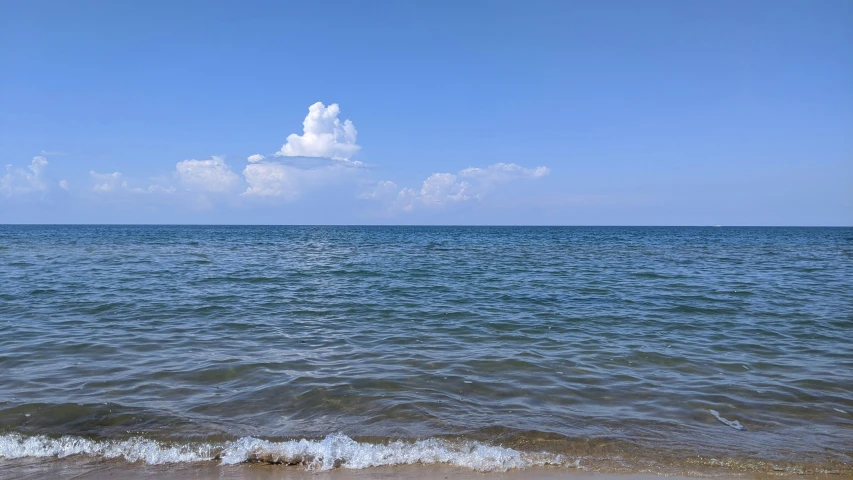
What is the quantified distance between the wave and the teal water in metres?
0.03

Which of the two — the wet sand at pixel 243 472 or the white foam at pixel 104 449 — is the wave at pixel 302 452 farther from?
the wet sand at pixel 243 472

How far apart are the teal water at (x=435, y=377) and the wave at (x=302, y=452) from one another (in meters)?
0.03

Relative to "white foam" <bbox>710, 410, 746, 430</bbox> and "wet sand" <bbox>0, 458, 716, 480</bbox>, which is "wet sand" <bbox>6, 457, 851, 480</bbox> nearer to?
"wet sand" <bbox>0, 458, 716, 480</bbox>

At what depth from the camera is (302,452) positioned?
5758 millimetres

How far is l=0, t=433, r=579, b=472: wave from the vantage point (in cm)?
561

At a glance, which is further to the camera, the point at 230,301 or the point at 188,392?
the point at 230,301

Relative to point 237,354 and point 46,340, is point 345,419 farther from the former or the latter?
point 46,340

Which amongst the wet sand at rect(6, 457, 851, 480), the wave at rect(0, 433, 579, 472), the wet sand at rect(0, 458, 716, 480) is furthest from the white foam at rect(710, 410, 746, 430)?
the wave at rect(0, 433, 579, 472)

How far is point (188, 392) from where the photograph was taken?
25.2 feet

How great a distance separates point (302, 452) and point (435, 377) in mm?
3033

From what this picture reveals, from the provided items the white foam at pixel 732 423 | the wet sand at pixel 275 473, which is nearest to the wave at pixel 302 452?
the wet sand at pixel 275 473

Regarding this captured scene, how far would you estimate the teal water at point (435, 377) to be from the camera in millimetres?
5977

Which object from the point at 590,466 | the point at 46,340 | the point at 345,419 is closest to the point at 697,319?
the point at 590,466

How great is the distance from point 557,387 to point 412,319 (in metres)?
5.66
